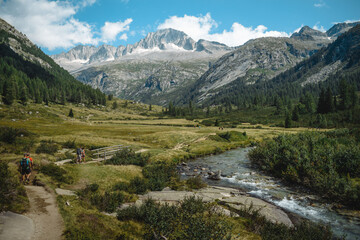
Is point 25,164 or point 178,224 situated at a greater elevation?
point 25,164

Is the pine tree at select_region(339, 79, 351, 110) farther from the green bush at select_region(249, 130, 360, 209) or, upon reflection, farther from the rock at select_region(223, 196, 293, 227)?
the rock at select_region(223, 196, 293, 227)

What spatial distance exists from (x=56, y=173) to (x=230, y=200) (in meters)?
17.7

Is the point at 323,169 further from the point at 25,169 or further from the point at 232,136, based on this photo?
the point at 232,136

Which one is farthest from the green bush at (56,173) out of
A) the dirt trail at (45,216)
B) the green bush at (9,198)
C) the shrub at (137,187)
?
the green bush at (9,198)

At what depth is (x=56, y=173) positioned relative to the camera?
1972cm

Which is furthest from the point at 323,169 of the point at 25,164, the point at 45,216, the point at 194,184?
the point at 25,164

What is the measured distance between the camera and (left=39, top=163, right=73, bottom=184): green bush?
1914 centimetres

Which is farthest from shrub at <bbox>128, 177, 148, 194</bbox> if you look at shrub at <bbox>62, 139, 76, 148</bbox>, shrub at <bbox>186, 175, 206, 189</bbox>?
shrub at <bbox>62, 139, 76, 148</bbox>

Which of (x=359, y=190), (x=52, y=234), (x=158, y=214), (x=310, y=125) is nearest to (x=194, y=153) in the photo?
(x=359, y=190)

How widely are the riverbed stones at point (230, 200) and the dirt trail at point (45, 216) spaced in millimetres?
6125

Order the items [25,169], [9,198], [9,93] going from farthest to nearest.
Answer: [9,93]
[25,169]
[9,198]

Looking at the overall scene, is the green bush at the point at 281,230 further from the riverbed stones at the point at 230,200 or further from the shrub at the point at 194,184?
the shrub at the point at 194,184

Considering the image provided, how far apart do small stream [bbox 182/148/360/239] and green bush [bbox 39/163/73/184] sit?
694 inches

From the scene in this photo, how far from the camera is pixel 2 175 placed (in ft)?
37.3
